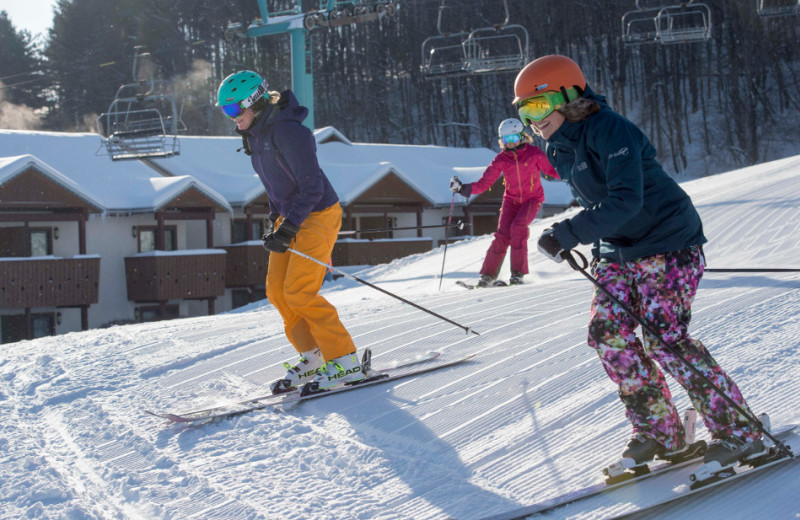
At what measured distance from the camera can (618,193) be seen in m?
2.71

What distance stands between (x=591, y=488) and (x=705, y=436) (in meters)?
0.70

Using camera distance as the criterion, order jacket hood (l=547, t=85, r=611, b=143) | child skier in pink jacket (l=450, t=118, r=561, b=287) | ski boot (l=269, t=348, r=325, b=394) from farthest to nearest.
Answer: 1. child skier in pink jacket (l=450, t=118, r=561, b=287)
2. ski boot (l=269, t=348, r=325, b=394)
3. jacket hood (l=547, t=85, r=611, b=143)

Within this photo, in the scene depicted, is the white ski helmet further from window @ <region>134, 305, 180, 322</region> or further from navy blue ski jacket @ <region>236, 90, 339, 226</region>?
window @ <region>134, 305, 180, 322</region>

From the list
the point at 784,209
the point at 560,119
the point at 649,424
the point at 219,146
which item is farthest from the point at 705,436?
the point at 219,146

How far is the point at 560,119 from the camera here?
2939 millimetres

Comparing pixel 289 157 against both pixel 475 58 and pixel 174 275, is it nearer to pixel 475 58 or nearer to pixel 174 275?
pixel 475 58

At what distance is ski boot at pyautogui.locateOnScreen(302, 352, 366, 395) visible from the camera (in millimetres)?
4297

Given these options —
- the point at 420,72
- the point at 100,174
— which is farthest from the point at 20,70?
the point at 100,174

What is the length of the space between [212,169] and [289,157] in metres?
23.3

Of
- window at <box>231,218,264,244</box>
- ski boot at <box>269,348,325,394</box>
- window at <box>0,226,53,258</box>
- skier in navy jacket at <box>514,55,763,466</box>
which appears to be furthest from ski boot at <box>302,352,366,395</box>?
window at <box>231,218,264,244</box>

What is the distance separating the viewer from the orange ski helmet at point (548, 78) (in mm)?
2912

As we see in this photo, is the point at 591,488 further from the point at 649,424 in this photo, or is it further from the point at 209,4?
the point at 209,4

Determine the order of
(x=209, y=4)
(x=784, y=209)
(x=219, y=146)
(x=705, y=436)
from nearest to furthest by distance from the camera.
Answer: (x=705, y=436)
(x=784, y=209)
(x=219, y=146)
(x=209, y=4)

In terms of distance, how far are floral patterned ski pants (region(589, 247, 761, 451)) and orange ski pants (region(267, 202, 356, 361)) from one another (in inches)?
68.0
